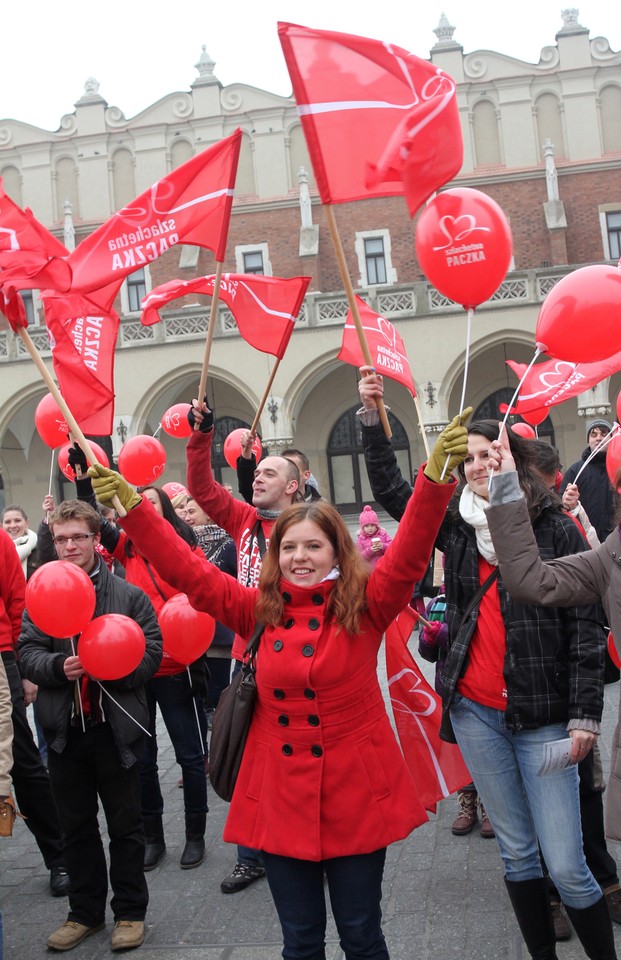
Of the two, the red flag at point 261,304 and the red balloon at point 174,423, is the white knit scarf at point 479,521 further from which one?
the red balloon at point 174,423

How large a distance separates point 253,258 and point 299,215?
6.13 ft

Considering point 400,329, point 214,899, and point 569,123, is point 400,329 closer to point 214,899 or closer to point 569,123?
point 569,123

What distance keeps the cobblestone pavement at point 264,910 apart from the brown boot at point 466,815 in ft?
0.14

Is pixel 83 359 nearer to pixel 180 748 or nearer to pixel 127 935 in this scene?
pixel 180 748

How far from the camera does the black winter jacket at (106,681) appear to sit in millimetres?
3588

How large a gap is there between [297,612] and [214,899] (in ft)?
6.42

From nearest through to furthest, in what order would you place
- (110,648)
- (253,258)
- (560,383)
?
(110,648) < (560,383) < (253,258)

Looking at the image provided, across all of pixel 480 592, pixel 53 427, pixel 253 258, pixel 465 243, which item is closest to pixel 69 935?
pixel 480 592

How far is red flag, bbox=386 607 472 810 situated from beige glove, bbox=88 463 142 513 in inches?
52.6

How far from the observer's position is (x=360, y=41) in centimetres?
325

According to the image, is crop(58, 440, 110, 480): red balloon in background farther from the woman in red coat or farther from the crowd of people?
the woman in red coat

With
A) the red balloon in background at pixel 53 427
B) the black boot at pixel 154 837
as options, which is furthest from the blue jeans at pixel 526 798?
the red balloon in background at pixel 53 427

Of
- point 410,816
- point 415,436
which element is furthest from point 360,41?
point 415,436

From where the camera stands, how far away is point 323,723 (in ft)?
8.39
